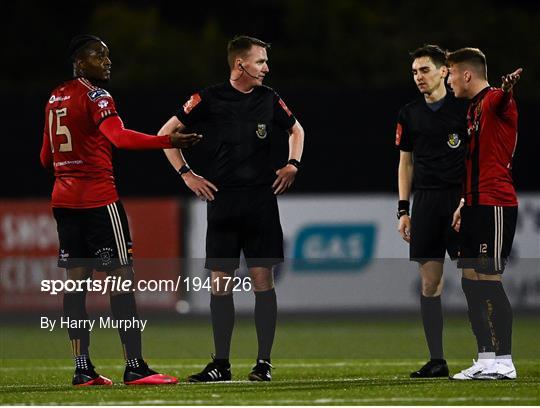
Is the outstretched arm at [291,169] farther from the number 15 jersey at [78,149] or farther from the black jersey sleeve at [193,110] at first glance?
the number 15 jersey at [78,149]

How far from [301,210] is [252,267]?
7.30 m

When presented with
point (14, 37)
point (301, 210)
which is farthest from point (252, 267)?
point (14, 37)

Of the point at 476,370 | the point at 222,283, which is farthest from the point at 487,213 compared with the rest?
the point at 222,283

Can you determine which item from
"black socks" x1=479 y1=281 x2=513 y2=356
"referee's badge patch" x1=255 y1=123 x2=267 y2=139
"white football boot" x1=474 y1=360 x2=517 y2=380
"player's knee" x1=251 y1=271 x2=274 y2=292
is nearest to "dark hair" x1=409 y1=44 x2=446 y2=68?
"referee's badge patch" x1=255 y1=123 x2=267 y2=139

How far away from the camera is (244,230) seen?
8.46 metres

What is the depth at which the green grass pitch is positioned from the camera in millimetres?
7262

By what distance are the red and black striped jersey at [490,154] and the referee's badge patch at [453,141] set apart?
42cm

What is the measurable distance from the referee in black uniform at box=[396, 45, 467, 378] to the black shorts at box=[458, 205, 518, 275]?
451 mm

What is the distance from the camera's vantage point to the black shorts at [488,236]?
26.6 feet

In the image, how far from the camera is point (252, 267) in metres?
8.39

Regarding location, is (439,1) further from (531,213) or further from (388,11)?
(531,213)

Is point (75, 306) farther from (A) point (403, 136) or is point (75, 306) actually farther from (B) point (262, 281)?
(A) point (403, 136)

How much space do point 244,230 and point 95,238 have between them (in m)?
0.96

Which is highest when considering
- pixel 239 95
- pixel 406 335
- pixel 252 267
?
pixel 239 95
